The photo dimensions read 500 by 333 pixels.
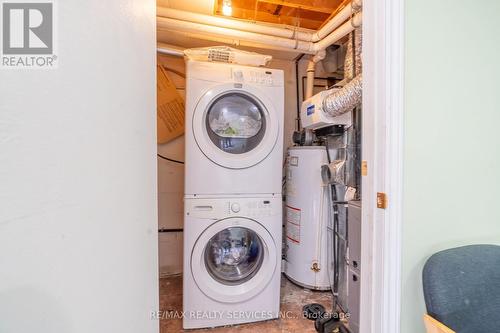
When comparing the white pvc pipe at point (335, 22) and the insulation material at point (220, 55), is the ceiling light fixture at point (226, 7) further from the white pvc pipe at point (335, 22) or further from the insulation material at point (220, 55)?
the white pvc pipe at point (335, 22)

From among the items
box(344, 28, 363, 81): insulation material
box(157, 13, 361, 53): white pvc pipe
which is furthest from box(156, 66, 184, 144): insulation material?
box(344, 28, 363, 81): insulation material

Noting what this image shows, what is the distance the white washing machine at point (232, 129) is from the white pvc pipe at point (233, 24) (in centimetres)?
38

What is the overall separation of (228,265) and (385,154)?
1.33m

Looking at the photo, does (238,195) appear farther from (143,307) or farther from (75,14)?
(75,14)

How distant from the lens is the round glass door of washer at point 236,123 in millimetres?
1607

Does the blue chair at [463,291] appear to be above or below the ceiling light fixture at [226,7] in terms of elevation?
below

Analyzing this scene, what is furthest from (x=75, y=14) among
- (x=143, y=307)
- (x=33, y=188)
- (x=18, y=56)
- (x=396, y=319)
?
(x=396, y=319)

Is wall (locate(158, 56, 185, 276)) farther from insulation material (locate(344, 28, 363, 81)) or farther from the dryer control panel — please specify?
insulation material (locate(344, 28, 363, 81))

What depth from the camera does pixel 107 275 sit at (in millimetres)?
488

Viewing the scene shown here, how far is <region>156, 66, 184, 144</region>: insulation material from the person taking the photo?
2111 millimetres

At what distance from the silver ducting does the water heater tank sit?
362 millimetres

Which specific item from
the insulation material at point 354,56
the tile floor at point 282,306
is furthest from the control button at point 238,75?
the tile floor at point 282,306

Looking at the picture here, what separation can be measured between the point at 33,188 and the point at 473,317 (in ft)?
3.71

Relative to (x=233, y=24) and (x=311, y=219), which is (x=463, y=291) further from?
(x=233, y=24)
